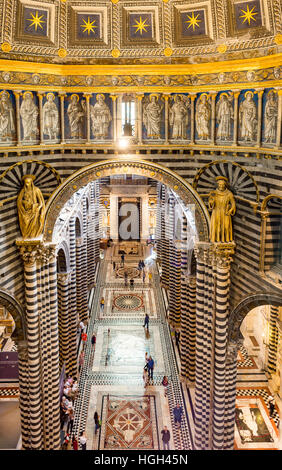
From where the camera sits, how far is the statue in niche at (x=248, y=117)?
14188mm

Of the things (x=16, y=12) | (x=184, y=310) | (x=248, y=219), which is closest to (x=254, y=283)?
(x=248, y=219)

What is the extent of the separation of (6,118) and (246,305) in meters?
9.93

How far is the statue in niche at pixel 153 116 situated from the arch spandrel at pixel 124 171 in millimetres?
1072

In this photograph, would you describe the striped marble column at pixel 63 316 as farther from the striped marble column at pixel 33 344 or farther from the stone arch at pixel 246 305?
the stone arch at pixel 246 305

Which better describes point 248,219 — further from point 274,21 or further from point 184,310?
point 184,310

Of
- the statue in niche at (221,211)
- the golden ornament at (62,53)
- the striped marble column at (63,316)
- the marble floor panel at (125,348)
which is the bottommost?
the marble floor panel at (125,348)

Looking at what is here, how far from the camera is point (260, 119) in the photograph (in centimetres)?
1401

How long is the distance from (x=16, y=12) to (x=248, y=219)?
32.3 feet

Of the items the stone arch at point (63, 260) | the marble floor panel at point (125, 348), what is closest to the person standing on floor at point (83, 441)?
the marble floor panel at point (125, 348)

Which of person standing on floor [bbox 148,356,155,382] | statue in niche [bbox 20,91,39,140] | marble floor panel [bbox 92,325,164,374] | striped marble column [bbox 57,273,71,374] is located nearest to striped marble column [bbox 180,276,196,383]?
person standing on floor [bbox 148,356,155,382]

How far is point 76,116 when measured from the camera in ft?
51.9

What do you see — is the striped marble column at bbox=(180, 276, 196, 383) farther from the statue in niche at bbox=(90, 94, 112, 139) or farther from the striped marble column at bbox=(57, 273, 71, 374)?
the statue in niche at bbox=(90, 94, 112, 139)

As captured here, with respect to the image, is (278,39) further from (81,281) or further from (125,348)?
(81,281)

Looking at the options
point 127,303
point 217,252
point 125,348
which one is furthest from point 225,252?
point 127,303
